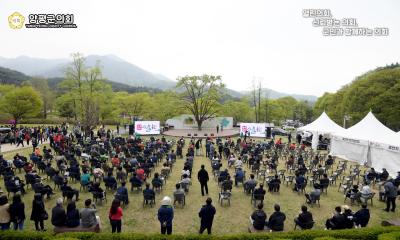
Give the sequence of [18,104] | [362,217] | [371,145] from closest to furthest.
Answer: [362,217] → [371,145] → [18,104]

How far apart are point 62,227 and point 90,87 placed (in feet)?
124

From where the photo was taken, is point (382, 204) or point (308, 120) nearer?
point (382, 204)

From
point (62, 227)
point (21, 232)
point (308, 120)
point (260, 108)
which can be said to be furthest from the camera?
point (308, 120)

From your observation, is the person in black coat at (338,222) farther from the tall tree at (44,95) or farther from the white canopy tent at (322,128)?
the tall tree at (44,95)

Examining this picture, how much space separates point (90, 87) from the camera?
135ft

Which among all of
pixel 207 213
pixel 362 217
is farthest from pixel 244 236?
pixel 362 217

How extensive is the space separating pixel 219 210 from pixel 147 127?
2707 centimetres

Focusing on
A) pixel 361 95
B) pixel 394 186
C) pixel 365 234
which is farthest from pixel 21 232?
pixel 361 95

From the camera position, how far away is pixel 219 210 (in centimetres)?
1069

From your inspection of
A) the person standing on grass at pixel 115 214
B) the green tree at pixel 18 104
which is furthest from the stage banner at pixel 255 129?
the green tree at pixel 18 104

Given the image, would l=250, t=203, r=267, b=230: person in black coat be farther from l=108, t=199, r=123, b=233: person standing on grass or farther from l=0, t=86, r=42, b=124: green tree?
l=0, t=86, r=42, b=124: green tree

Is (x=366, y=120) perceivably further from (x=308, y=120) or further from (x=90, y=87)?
(x=308, y=120)

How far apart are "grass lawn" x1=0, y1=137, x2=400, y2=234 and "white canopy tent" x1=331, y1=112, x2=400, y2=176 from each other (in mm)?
6319

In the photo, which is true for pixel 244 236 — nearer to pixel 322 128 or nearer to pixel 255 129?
pixel 322 128
